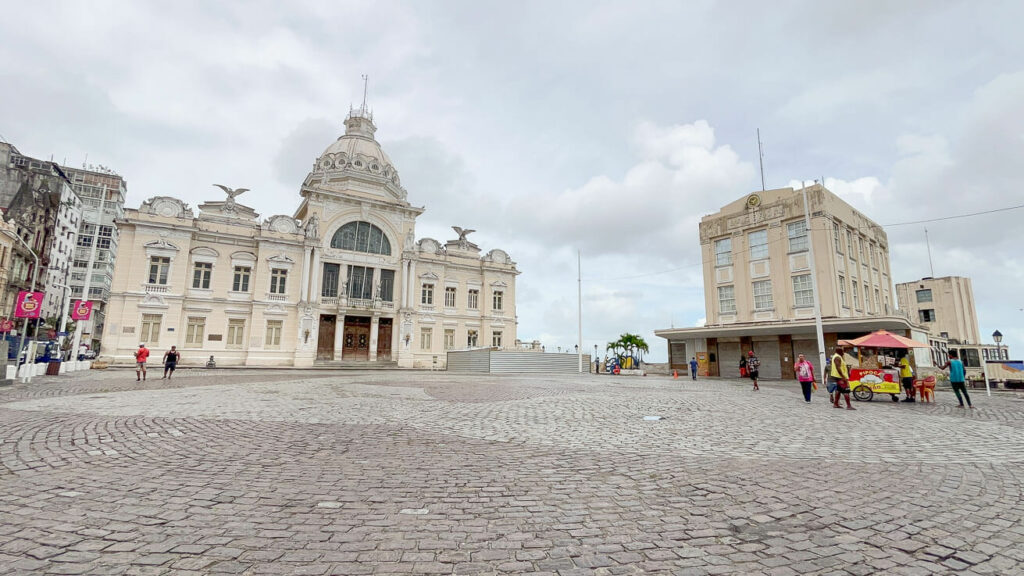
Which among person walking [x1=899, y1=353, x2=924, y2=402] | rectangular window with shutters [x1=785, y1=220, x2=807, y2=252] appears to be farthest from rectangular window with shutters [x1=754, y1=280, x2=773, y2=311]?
person walking [x1=899, y1=353, x2=924, y2=402]

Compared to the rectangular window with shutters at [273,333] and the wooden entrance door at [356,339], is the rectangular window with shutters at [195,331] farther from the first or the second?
the wooden entrance door at [356,339]

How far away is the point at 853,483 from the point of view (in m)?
4.83

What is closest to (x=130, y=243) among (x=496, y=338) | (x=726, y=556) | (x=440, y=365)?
(x=440, y=365)

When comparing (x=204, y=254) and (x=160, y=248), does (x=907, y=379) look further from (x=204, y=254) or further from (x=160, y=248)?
(x=160, y=248)

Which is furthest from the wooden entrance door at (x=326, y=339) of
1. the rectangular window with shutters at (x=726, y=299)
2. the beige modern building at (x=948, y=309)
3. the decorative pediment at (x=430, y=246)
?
the beige modern building at (x=948, y=309)

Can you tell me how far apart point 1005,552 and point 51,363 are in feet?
91.8

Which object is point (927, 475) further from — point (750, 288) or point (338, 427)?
point (750, 288)

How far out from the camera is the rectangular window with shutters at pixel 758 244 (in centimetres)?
3142

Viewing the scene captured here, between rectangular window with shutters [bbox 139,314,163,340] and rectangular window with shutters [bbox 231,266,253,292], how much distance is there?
5.13 m

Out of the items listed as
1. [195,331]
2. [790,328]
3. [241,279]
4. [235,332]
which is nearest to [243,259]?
[241,279]

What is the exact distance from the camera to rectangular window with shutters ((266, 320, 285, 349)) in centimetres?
3481

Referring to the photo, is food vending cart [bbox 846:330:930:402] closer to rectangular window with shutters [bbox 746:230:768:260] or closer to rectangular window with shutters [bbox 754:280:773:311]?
rectangular window with shutters [bbox 754:280:773:311]

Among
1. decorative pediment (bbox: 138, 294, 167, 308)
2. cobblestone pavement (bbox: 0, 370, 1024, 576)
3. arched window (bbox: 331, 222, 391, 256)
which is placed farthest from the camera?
arched window (bbox: 331, 222, 391, 256)

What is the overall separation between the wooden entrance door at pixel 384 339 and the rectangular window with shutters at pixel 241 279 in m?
10.8
